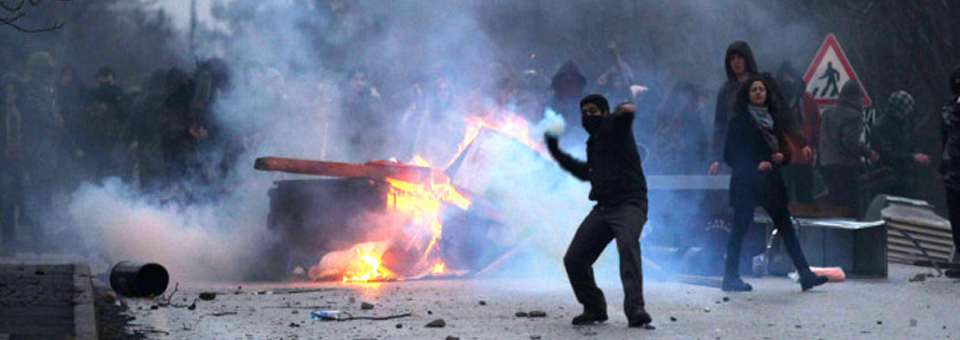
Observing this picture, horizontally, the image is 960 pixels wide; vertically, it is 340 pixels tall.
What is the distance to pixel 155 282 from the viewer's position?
12078 mm

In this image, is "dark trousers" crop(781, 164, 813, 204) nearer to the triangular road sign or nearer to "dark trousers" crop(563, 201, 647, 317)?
the triangular road sign

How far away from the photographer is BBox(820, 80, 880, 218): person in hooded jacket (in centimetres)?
1789

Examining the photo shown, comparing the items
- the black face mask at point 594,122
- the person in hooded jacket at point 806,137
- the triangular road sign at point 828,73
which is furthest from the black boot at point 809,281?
the triangular road sign at point 828,73

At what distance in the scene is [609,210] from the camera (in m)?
10.2

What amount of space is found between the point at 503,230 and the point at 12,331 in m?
6.16

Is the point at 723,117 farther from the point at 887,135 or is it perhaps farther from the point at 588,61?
the point at 588,61

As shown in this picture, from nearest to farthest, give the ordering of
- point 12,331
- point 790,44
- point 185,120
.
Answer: point 12,331
point 185,120
point 790,44

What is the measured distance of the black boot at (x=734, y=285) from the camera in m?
12.6

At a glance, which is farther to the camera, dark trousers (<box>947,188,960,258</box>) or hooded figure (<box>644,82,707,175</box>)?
hooded figure (<box>644,82,707,175</box>)

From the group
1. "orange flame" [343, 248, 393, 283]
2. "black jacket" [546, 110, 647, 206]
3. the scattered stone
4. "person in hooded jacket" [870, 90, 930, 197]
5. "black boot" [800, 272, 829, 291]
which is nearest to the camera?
the scattered stone

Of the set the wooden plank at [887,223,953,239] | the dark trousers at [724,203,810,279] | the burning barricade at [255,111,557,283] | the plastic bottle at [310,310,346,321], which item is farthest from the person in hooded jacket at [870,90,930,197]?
the plastic bottle at [310,310,346,321]

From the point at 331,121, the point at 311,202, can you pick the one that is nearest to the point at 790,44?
the point at 331,121

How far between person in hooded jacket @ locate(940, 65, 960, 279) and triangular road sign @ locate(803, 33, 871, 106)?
387cm

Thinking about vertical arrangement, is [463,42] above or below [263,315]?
above
